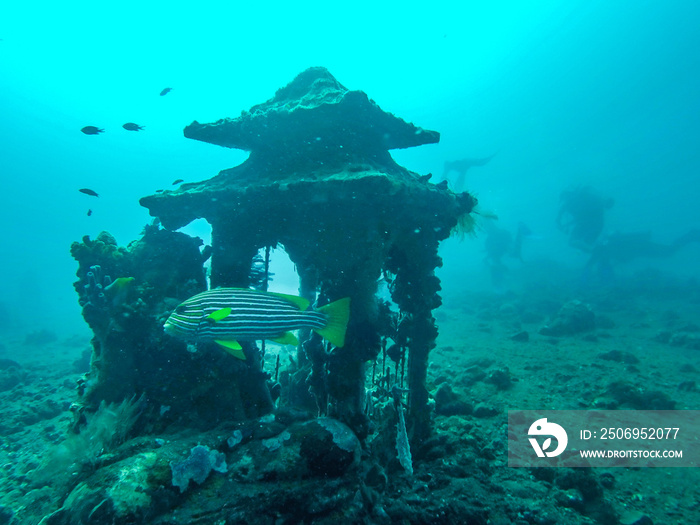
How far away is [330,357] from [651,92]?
8797 cm

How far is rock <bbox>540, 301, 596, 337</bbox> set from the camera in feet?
55.7

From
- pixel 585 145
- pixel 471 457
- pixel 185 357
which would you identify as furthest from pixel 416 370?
pixel 585 145

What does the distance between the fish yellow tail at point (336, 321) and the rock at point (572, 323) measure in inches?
698

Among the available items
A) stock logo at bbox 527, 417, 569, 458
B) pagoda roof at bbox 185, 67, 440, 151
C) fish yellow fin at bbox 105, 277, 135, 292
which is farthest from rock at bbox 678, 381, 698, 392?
fish yellow fin at bbox 105, 277, 135, 292

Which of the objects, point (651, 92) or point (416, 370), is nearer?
point (416, 370)

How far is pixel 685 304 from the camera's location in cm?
2300

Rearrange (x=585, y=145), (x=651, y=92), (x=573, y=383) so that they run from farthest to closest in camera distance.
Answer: (x=585, y=145), (x=651, y=92), (x=573, y=383)

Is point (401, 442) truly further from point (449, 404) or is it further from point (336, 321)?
point (449, 404)

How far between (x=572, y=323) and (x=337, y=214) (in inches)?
693

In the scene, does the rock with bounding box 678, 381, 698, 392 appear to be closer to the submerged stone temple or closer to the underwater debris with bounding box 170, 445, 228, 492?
the submerged stone temple

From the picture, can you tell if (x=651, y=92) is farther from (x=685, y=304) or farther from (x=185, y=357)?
(x=185, y=357)

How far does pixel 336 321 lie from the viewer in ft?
11.1

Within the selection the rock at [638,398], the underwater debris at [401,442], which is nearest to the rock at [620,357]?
the rock at [638,398]

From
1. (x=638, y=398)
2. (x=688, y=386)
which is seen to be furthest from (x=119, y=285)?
(x=688, y=386)
